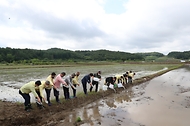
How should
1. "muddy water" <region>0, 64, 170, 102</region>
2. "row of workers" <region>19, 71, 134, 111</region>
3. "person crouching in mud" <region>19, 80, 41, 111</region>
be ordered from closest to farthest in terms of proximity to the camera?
1. "person crouching in mud" <region>19, 80, 41, 111</region>
2. "row of workers" <region>19, 71, 134, 111</region>
3. "muddy water" <region>0, 64, 170, 102</region>

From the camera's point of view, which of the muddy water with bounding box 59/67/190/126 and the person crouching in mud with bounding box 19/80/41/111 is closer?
the muddy water with bounding box 59/67/190/126

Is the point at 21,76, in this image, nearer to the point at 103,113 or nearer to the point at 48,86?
the point at 48,86

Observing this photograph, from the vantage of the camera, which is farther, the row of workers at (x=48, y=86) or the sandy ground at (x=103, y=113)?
the row of workers at (x=48, y=86)

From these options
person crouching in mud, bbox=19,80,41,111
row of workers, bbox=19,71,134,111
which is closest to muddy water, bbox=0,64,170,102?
row of workers, bbox=19,71,134,111

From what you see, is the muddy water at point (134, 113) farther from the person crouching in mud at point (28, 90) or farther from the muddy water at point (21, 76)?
the muddy water at point (21, 76)

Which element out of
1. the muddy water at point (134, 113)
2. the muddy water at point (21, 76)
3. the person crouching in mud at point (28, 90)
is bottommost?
the muddy water at point (134, 113)

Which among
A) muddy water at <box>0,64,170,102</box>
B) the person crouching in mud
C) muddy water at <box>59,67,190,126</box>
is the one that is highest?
the person crouching in mud

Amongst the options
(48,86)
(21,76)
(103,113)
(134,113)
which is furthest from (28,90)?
(21,76)

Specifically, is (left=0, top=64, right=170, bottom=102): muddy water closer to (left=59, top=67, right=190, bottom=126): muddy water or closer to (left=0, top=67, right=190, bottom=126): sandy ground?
(left=0, top=67, right=190, bottom=126): sandy ground

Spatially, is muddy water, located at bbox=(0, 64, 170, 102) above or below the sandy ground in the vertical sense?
above

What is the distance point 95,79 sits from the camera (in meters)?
11.6

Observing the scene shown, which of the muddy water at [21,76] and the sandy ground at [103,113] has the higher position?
the muddy water at [21,76]

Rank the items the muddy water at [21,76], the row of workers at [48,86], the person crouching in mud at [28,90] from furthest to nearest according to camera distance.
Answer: the muddy water at [21,76]
the row of workers at [48,86]
the person crouching in mud at [28,90]

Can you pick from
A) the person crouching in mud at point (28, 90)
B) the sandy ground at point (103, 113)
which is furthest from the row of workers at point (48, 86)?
the sandy ground at point (103, 113)
